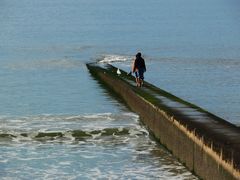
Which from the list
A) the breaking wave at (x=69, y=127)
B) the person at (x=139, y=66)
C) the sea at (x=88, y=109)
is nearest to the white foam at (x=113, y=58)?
the sea at (x=88, y=109)

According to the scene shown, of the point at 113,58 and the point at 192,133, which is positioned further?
the point at 113,58

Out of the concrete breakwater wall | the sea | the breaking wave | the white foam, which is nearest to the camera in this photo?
the concrete breakwater wall

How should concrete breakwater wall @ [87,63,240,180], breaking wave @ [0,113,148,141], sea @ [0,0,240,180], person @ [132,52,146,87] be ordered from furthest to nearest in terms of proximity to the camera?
person @ [132,52,146,87] → breaking wave @ [0,113,148,141] → sea @ [0,0,240,180] → concrete breakwater wall @ [87,63,240,180]

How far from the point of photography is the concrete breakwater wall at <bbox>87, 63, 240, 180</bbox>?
17469 millimetres

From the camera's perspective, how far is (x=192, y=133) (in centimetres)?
2033

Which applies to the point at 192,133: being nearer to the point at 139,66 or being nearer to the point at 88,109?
the point at 139,66

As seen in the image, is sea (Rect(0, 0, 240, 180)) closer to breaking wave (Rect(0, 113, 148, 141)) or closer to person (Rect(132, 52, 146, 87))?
breaking wave (Rect(0, 113, 148, 141))

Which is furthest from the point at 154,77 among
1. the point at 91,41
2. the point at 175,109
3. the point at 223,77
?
the point at 91,41

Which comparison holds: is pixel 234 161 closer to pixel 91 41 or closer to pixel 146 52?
pixel 146 52

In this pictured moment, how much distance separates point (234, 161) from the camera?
53.8ft

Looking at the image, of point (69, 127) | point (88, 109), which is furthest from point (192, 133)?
point (88, 109)

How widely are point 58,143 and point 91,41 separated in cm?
8138

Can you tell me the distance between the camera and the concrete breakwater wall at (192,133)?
17.5m

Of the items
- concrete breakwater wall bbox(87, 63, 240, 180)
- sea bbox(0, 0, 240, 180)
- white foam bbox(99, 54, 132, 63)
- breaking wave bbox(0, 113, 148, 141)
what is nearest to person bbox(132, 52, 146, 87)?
concrete breakwater wall bbox(87, 63, 240, 180)
